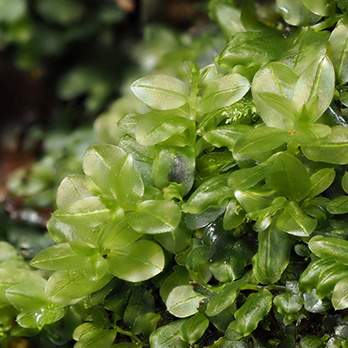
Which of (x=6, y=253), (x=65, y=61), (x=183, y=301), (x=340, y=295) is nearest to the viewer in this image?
(x=340, y=295)

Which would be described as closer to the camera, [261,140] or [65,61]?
[261,140]

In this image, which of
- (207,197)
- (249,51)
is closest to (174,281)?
(207,197)

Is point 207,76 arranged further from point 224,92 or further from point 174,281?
point 174,281

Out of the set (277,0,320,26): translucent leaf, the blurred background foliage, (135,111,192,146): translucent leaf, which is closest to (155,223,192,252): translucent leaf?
(135,111,192,146): translucent leaf

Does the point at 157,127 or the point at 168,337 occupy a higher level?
the point at 157,127

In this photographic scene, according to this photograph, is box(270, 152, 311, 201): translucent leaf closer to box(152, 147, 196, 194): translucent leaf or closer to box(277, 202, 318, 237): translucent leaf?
box(277, 202, 318, 237): translucent leaf

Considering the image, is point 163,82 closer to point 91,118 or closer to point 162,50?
point 162,50

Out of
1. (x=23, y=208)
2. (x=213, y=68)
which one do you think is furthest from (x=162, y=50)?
(x=213, y=68)
